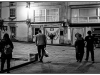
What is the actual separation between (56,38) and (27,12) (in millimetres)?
5733

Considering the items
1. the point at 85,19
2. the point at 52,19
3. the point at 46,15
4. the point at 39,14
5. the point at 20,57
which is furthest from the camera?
the point at 39,14

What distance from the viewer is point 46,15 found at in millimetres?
25031

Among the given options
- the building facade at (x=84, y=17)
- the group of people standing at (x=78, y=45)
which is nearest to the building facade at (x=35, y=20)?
the building facade at (x=84, y=17)

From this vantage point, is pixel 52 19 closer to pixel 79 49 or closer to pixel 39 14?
pixel 39 14

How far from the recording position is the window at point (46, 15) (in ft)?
81.0

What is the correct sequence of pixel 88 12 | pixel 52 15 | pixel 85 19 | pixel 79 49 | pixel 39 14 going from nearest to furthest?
pixel 79 49 < pixel 85 19 < pixel 88 12 < pixel 52 15 < pixel 39 14

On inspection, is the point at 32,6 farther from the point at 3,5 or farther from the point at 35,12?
the point at 3,5

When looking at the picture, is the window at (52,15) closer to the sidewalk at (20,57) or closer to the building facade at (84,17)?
the building facade at (84,17)

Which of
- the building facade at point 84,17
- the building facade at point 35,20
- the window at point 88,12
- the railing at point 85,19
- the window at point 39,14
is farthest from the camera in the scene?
the window at point 39,14

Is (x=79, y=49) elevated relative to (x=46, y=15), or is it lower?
lower

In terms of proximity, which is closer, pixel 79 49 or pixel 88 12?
pixel 79 49

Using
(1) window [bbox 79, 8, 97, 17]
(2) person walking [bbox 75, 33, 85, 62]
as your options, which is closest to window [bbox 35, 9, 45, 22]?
(1) window [bbox 79, 8, 97, 17]

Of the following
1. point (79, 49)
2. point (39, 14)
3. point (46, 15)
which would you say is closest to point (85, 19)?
point (46, 15)

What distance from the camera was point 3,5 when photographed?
86.8 feet
